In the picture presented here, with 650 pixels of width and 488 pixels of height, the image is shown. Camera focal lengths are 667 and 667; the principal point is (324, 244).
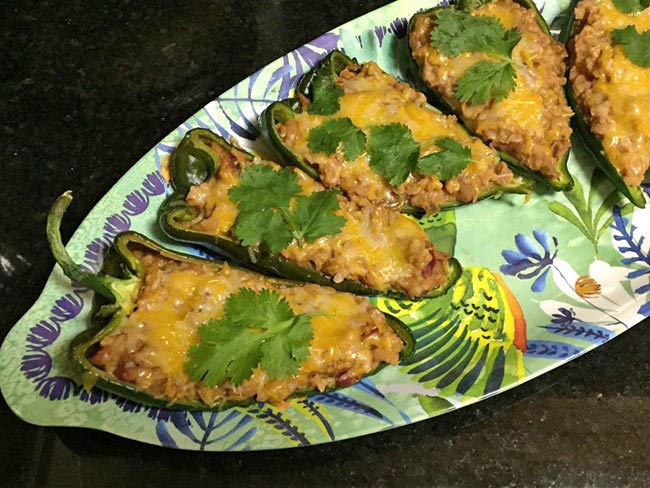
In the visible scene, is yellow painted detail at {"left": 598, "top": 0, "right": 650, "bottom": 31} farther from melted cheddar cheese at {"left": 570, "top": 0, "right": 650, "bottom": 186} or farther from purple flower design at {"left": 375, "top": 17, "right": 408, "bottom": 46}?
A: purple flower design at {"left": 375, "top": 17, "right": 408, "bottom": 46}

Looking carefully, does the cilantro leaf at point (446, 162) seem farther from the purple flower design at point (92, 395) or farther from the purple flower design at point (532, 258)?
the purple flower design at point (92, 395)

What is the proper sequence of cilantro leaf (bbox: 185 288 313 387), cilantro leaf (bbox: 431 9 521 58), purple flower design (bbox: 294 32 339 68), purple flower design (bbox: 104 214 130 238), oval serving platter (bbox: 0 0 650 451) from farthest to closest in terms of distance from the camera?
purple flower design (bbox: 294 32 339 68)
cilantro leaf (bbox: 431 9 521 58)
purple flower design (bbox: 104 214 130 238)
oval serving platter (bbox: 0 0 650 451)
cilantro leaf (bbox: 185 288 313 387)

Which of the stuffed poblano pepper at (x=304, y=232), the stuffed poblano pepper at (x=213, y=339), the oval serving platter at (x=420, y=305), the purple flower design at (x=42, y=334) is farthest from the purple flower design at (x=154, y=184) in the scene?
the purple flower design at (x=42, y=334)

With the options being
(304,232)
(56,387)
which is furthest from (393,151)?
(56,387)

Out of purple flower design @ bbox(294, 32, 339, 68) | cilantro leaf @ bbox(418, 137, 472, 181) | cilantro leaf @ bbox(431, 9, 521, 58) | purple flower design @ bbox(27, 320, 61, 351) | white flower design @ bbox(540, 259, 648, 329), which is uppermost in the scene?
purple flower design @ bbox(294, 32, 339, 68)

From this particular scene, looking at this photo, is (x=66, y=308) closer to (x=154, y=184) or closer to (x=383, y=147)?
(x=154, y=184)

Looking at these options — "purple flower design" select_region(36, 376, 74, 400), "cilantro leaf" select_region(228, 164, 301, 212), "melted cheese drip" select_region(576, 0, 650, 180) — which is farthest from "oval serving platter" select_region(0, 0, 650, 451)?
"cilantro leaf" select_region(228, 164, 301, 212)
